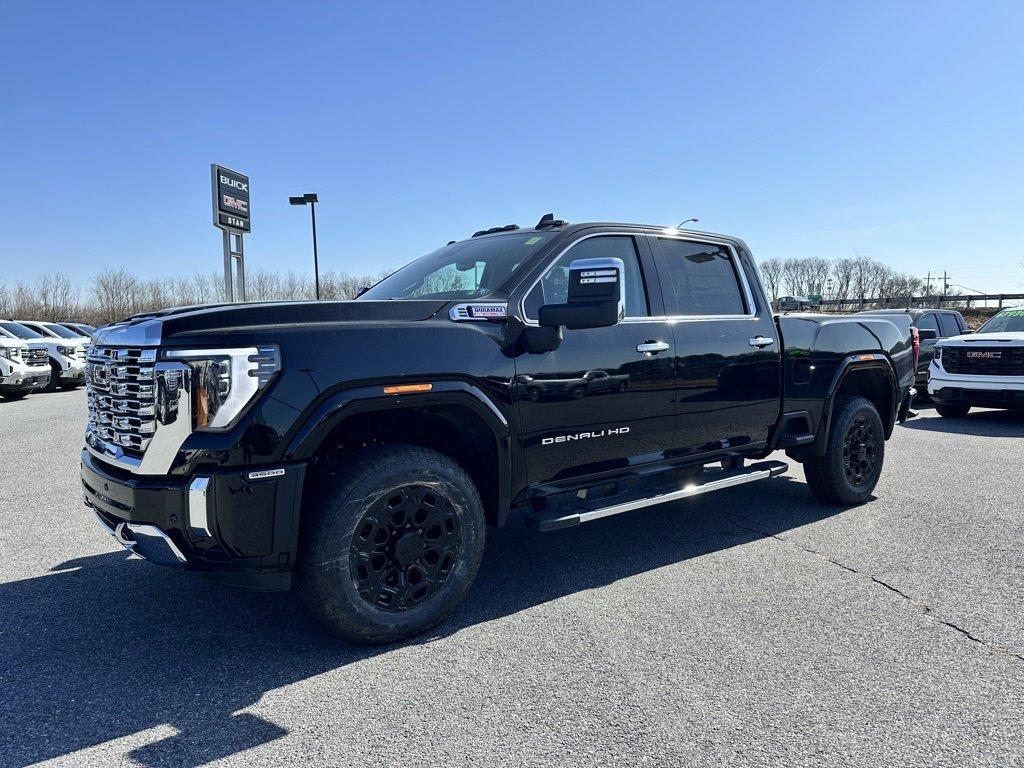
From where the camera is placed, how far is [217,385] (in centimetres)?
285

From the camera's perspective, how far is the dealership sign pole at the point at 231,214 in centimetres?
2519

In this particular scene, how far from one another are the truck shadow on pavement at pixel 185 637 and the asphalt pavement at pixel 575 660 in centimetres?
1

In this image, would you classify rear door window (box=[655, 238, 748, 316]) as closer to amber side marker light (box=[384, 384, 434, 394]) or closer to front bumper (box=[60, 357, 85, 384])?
amber side marker light (box=[384, 384, 434, 394])

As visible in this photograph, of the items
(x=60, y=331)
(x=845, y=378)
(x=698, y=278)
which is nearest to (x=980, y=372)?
(x=845, y=378)

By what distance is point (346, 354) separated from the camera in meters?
3.07

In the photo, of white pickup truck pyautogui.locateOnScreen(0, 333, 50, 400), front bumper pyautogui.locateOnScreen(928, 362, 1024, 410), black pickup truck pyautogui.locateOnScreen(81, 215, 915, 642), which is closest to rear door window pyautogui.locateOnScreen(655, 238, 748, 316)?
black pickup truck pyautogui.locateOnScreen(81, 215, 915, 642)

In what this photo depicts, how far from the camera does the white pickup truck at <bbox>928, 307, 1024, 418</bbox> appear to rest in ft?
34.0

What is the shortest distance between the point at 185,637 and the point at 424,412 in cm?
152

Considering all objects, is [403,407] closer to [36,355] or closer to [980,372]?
[980,372]

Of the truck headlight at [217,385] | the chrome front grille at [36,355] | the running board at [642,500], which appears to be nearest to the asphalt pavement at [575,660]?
the running board at [642,500]

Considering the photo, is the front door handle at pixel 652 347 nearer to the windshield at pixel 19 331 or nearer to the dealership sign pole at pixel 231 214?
the windshield at pixel 19 331

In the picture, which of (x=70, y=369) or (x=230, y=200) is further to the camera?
(x=230, y=200)

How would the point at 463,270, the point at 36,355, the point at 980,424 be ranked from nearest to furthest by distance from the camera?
the point at 463,270 < the point at 980,424 < the point at 36,355

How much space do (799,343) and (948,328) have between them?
11.6m
